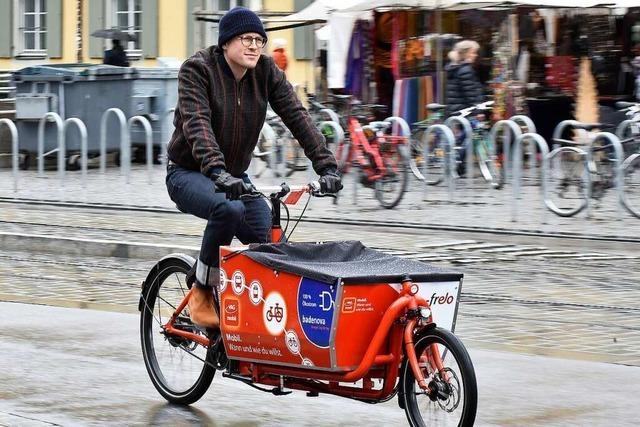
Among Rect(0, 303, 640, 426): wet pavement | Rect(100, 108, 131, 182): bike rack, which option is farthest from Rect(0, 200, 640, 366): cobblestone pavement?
Rect(100, 108, 131, 182): bike rack

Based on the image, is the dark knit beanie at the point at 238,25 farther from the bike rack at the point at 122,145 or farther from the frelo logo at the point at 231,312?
the bike rack at the point at 122,145

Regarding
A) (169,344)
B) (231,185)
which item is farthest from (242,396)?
(231,185)

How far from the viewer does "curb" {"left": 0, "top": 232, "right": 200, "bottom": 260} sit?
→ 42.6 feet

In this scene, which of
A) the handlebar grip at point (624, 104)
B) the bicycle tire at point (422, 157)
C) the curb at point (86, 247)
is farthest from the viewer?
the handlebar grip at point (624, 104)

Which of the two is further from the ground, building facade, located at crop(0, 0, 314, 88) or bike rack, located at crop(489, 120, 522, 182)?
building facade, located at crop(0, 0, 314, 88)

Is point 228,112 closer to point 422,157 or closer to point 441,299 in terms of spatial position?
point 441,299

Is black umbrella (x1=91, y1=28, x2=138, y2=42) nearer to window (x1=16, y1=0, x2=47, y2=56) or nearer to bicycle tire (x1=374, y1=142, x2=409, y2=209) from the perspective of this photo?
window (x1=16, y1=0, x2=47, y2=56)

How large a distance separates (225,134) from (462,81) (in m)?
14.5

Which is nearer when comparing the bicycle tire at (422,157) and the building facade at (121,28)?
the bicycle tire at (422,157)

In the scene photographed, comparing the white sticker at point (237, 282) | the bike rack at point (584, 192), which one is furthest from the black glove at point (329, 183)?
the bike rack at point (584, 192)

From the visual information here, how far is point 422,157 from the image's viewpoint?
19.0 metres

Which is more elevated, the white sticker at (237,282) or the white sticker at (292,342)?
the white sticker at (237,282)

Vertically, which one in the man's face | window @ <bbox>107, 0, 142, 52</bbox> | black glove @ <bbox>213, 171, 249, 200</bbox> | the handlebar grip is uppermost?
window @ <bbox>107, 0, 142, 52</bbox>

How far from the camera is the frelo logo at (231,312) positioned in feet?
20.9
